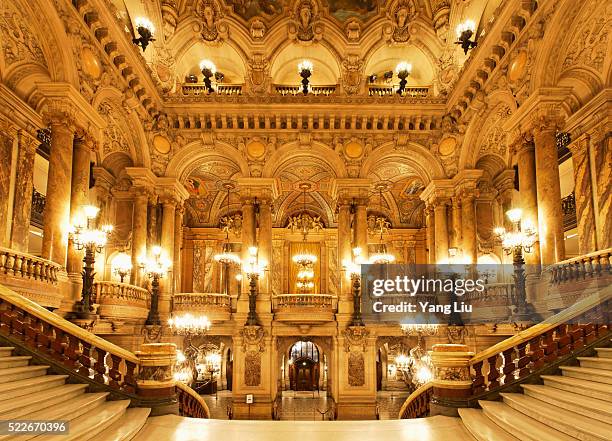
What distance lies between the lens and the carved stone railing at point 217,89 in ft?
60.1

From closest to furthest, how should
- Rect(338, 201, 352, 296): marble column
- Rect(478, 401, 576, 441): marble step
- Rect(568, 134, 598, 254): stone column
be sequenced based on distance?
Rect(478, 401, 576, 441): marble step
Rect(568, 134, 598, 254): stone column
Rect(338, 201, 352, 296): marble column

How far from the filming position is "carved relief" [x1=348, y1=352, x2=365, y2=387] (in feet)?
54.1

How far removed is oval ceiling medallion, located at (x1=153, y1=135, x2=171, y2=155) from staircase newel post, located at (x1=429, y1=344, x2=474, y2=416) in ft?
44.6

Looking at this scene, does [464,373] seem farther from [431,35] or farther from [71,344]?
[431,35]

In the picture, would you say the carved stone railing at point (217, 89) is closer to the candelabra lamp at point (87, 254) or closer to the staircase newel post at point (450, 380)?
the candelabra lamp at point (87, 254)

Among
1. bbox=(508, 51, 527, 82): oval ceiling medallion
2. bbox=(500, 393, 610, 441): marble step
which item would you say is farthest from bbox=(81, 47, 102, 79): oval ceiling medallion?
bbox=(500, 393, 610, 441): marble step

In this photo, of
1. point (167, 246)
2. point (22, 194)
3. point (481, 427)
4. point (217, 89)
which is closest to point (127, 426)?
point (481, 427)

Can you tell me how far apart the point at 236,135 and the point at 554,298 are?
12.4 m

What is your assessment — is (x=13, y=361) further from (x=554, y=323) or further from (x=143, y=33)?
(x=143, y=33)

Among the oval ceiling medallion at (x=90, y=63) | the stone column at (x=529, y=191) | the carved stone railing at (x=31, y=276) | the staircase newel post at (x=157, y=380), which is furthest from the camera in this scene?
the oval ceiling medallion at (x=90, y=63)

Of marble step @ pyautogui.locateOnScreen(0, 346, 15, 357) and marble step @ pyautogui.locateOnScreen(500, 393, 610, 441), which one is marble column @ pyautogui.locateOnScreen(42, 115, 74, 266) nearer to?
marble step @ pyautogui.locateOnScreen(0, 346, 15, 357)

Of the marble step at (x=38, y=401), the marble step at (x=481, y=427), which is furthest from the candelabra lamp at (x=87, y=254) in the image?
the marble step at (x=481, y=427)

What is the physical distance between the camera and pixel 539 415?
5.88 meters

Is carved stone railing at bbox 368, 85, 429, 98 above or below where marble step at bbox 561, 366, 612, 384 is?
above
